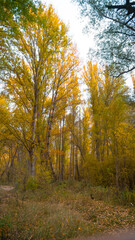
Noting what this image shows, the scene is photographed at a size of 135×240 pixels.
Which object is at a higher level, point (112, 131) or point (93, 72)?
point (93, 72)

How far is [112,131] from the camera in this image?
793 centimetres

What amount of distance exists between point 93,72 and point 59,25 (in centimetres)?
532

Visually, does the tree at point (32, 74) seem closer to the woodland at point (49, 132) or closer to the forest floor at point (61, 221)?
the woodland at point (49, 132)

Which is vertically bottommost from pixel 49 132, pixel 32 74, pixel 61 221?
pixel 61 221

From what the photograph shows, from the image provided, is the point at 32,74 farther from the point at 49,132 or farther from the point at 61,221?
the point at 61,221

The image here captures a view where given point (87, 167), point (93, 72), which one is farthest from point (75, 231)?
point (93, 72)

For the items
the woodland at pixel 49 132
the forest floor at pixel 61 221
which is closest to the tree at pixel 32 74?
the woodland at pixel 49 132

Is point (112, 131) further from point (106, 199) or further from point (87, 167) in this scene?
point (87, 167)

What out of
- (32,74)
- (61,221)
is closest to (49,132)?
(32,74)

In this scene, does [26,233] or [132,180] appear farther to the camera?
[132,180]

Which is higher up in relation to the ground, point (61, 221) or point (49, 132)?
point (49, 132)

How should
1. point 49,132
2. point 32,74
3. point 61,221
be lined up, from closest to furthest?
1. point 61,221
2. point 32,74
3. point 49,132

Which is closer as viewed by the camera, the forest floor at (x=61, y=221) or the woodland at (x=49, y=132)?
the forest floor at (x=61, y=221)

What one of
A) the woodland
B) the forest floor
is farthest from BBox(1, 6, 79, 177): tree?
the forest floor
